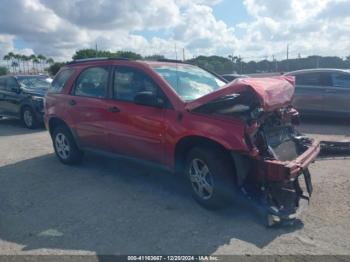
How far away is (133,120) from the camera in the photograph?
5047 millimetres

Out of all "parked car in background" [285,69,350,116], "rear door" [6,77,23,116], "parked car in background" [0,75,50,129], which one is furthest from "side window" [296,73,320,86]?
"rear door" [6,77,23,116]

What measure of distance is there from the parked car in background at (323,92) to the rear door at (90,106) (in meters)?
6.65

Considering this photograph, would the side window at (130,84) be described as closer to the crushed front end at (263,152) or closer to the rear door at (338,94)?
the crushed front end at (263,152)

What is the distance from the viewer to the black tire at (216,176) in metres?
4.14

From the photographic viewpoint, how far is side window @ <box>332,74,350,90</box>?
983 centimetres

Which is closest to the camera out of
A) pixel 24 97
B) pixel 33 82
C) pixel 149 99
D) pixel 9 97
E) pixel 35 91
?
pixel 149 99

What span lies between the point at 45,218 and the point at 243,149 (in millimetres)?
2474

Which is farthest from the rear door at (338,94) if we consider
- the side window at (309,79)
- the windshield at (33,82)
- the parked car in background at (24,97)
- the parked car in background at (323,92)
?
the windshield at (33,82)

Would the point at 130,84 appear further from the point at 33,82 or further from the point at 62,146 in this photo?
the point at 33,82

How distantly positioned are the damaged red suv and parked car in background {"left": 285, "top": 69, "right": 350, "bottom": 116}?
540 cm

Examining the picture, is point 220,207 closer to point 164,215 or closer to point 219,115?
point 164,215

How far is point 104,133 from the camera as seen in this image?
18.4 feet

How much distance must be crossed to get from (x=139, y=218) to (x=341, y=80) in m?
7.90

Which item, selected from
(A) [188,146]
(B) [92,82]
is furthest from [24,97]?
(A) [188,146]
